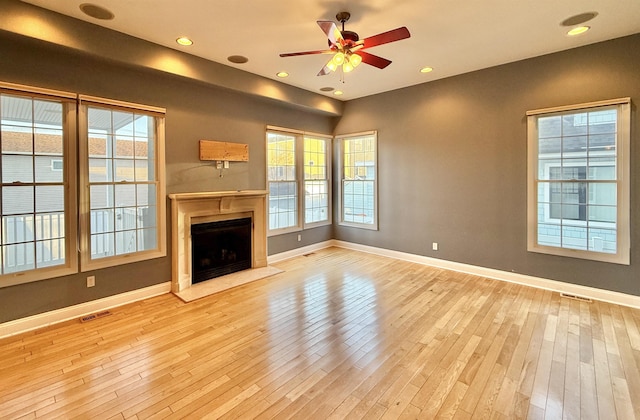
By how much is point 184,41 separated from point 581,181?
5.22 metres

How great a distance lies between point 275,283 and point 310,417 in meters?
2.59

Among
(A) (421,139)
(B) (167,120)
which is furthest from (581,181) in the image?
(B) (167,120)

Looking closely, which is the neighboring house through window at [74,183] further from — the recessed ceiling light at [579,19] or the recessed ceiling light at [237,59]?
the recessed ceiling light at [579,19]

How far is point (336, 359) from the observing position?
8.37 feet

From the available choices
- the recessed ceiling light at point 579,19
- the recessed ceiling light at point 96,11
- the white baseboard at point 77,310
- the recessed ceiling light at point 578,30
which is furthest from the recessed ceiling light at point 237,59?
the recessed ceiling light at point 578,30

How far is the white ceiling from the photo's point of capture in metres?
2.87

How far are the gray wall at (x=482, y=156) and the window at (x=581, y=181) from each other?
0.33 feet

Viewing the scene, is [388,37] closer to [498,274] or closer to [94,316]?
[498,274]

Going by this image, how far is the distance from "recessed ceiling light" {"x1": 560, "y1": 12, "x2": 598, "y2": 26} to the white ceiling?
6 cm

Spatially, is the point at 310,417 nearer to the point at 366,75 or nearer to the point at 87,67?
the point at 87,67

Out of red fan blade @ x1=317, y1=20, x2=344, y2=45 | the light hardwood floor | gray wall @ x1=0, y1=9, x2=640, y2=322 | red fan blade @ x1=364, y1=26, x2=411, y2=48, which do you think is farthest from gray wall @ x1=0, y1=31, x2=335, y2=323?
red fan blade @ x1=364, y1=26, x2=411, y2=48

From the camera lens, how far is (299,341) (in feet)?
9.34

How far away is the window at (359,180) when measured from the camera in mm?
6044

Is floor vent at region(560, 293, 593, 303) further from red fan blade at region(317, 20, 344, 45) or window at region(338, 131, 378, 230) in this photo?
red fan blade at region(317, 20, 344, 45)
